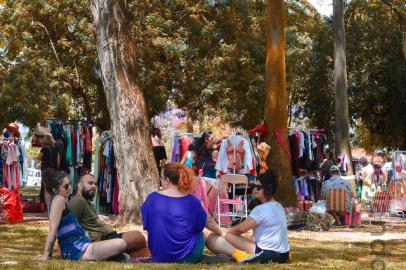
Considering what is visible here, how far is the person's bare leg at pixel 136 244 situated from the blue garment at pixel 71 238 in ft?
1.95

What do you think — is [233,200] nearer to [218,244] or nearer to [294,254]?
[294,254]

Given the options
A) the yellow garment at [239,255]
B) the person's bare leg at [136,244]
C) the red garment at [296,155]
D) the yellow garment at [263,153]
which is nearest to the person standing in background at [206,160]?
the yellow garment at [263,153]

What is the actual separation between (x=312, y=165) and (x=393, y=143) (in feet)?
50.9

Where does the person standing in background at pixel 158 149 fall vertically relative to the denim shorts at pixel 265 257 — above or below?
above

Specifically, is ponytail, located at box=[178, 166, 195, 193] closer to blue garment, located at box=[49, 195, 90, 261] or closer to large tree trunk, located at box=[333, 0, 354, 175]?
blue garment, located at box=[49, 195, 90, 261]

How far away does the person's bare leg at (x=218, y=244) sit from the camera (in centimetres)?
846

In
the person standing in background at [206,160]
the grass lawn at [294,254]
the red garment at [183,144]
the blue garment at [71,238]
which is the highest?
the red garment at [183,144]

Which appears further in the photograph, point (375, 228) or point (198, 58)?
point (198, 58)

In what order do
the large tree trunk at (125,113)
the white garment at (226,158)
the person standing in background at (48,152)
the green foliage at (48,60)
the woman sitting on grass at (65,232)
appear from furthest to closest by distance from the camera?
the green foliage at (48,60) → the white garment at (226,158) → the person standing in background at (48,152) → the large tree trunk at (125,113) → the woman sitting on grass at (65,232)

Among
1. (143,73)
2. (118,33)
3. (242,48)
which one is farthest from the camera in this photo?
(242,48)

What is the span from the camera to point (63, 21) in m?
26.5

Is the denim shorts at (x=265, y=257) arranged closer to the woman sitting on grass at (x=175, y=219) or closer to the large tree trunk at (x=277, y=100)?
the woman sitting on grass at (x=175, y=219)

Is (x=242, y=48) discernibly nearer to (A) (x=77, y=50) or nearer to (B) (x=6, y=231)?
(A) (x=77, y=50)

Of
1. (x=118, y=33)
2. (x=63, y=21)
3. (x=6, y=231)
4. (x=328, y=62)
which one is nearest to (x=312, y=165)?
(x=118, y=33)
